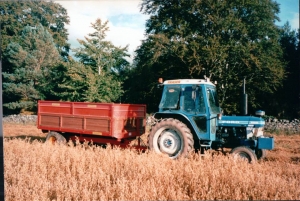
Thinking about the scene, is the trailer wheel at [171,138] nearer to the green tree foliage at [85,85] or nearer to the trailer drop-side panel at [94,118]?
the trailer drop-side panel at [94,118]

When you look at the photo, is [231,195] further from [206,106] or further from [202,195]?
[206,106]

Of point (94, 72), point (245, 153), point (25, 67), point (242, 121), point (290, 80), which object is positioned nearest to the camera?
point (245, 153)

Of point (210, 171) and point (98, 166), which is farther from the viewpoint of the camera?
point (98, 166)

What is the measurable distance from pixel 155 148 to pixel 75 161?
6.60 ft

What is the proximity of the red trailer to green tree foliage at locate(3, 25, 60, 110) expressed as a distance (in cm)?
191

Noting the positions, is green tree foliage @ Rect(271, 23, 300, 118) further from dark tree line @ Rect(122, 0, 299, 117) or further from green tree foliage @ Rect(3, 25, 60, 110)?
green tree foliage @ Rect(3, 25, 60, 110)

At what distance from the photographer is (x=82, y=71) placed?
1912 centimetres

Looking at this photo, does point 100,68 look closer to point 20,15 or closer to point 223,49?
point 223,49

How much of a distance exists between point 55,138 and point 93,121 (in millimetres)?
1644

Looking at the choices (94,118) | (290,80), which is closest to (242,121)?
(94,118)

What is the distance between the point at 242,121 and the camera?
6.22m

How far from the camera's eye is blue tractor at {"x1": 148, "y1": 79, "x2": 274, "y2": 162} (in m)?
6.12

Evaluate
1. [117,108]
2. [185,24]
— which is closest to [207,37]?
[185,24]

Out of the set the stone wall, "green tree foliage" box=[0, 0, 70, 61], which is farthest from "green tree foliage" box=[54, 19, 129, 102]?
the stone wall
